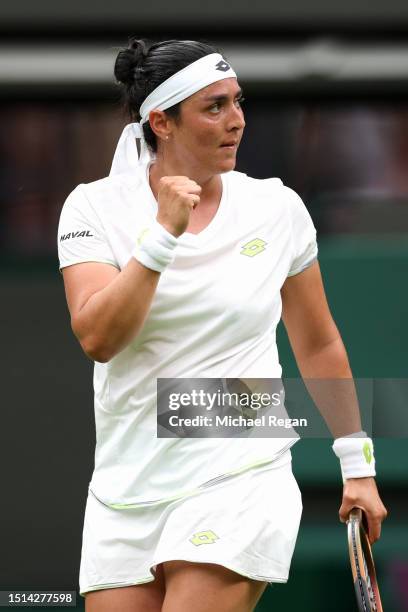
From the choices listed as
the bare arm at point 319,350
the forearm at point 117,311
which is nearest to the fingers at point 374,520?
the bare arm at point 319,350

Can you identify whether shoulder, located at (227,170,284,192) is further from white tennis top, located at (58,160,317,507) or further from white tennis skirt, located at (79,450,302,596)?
white tennis skirt, located at (79,450,302,596)

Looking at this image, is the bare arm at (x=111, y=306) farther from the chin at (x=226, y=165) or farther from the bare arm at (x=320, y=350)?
the bare arm at (x=320, y=350)

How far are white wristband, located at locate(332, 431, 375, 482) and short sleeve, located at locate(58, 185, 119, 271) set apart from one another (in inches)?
27.9

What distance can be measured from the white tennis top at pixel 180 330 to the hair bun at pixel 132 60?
30 cm

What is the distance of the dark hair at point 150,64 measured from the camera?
3.05 m

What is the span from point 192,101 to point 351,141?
233 centimetres

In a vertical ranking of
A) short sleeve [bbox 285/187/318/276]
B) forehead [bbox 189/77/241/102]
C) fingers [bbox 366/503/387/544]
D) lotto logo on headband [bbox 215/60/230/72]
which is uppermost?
lotto logo on headband [bbox 215/60/230/72]

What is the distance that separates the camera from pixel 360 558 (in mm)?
2980

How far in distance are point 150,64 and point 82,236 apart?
0.47m

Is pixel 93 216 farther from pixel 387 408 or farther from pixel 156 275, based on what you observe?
pixel 387 408

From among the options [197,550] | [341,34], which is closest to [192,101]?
[197,550]

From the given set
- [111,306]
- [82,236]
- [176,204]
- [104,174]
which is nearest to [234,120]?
[176,204]

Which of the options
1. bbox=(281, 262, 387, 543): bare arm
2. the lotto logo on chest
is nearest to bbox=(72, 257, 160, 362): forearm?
the lotto logo on chest

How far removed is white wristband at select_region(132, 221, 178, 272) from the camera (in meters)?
2.68
